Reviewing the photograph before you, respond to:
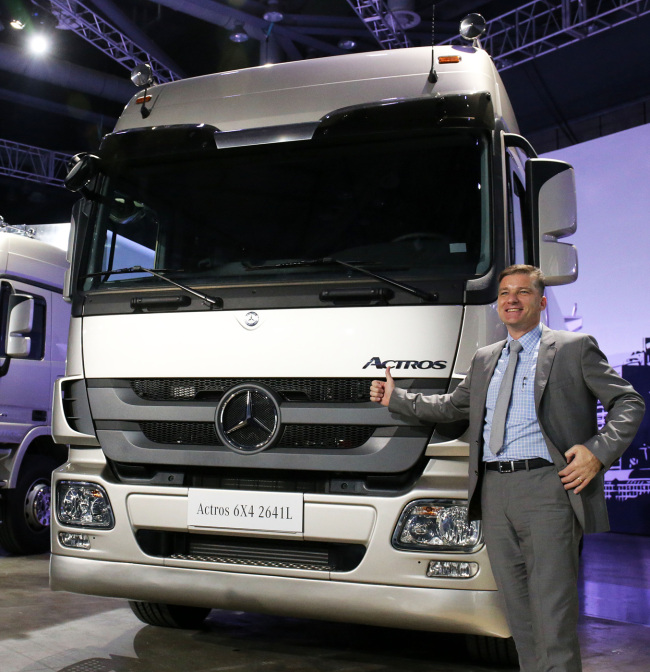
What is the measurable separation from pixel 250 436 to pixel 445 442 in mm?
792

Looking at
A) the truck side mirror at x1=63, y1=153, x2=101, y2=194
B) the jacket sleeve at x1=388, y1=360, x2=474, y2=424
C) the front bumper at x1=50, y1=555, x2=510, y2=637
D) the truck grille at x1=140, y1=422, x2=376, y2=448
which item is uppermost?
the truck side mirror at x1=63, y1=153, x2=101, y2=194

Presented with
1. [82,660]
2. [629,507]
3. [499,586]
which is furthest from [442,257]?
[629,507]

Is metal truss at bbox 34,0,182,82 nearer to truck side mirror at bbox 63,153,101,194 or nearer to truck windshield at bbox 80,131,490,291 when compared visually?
truck side mirror at bbox 63,153,101,194

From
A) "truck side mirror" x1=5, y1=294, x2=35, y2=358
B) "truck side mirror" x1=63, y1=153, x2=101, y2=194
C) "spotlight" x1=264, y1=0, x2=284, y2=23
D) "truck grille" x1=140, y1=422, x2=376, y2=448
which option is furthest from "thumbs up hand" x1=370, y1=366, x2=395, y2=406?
"spotlight" x1=264, y1=0, x2=284, y2=23

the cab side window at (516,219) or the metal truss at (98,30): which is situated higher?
the metal truss at (98,30)

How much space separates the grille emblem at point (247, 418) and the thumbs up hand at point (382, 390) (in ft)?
1.36

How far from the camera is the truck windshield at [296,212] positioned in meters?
3.32

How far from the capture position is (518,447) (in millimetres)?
2730

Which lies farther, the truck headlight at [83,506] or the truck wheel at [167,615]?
the truck wheel at [167,615]

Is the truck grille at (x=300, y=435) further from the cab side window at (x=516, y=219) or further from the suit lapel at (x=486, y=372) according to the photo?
the cab side window at (x=516, y=219)

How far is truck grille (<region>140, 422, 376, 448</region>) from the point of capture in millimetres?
3188

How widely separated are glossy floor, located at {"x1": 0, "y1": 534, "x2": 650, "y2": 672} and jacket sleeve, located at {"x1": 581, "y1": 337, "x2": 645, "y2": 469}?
1.46 meters

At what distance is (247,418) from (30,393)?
3950mm

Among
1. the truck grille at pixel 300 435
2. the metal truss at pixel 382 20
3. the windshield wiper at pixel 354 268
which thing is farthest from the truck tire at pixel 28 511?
the metal truss at pixel 382 20
